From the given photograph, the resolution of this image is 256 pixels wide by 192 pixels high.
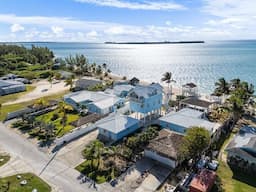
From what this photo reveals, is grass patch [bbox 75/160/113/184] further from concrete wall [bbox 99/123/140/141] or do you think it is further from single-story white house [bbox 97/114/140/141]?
single-story white house [bbox 97/114/140/141]

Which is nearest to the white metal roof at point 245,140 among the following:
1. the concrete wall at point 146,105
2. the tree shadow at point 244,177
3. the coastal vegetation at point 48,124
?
the tree shadow at point 244,177

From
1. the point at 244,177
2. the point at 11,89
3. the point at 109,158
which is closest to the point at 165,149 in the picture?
the point at 109,158

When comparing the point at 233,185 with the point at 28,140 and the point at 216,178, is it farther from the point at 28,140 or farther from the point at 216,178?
the point at 28,140

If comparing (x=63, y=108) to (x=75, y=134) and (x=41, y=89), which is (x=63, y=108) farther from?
(x=41, y=89)

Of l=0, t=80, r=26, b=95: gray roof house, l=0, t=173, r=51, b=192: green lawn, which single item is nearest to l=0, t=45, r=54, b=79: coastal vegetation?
l=0, t=80, r=26, b=95: gray roof house

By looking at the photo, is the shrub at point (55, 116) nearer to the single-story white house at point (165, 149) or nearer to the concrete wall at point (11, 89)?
the single-story white house at point (165, 149)
